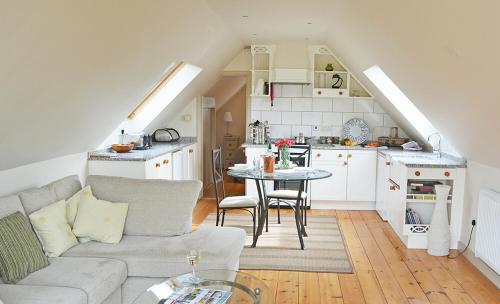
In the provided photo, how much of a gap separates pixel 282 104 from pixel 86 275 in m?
4.75

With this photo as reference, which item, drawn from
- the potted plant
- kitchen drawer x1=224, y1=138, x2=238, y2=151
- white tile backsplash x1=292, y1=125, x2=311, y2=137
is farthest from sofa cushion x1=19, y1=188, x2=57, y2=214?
kitchen drawer x1=224, y1=138, x2=238, y2=151

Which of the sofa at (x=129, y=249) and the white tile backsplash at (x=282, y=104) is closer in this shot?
the sofa at (x=129, y=249)

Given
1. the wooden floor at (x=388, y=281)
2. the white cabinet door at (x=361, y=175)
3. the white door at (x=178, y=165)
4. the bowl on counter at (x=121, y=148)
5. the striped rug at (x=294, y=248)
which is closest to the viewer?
the wooden floor at (x=388, y=281)

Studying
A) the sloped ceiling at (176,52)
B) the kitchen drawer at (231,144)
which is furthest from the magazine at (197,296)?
the kitchen drawer at (231,144)

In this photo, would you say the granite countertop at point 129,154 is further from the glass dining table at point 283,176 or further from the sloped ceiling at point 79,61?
the glass dining table at point 283,176

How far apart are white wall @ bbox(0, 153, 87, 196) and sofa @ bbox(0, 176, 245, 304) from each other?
0.98 feet

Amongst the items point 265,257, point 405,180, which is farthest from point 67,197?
point 405,180

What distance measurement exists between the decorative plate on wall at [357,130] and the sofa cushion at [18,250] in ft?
16.1

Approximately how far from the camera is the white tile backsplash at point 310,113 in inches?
276

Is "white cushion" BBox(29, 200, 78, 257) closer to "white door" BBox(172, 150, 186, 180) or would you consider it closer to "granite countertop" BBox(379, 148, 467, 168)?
"white door" BBox(172, 150, 186, 180)

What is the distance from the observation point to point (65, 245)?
10.9 feet

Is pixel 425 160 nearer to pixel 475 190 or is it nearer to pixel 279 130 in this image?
pixel 475 190

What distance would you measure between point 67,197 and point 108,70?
106cm

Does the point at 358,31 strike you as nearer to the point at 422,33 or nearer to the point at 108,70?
the point at 422,33
